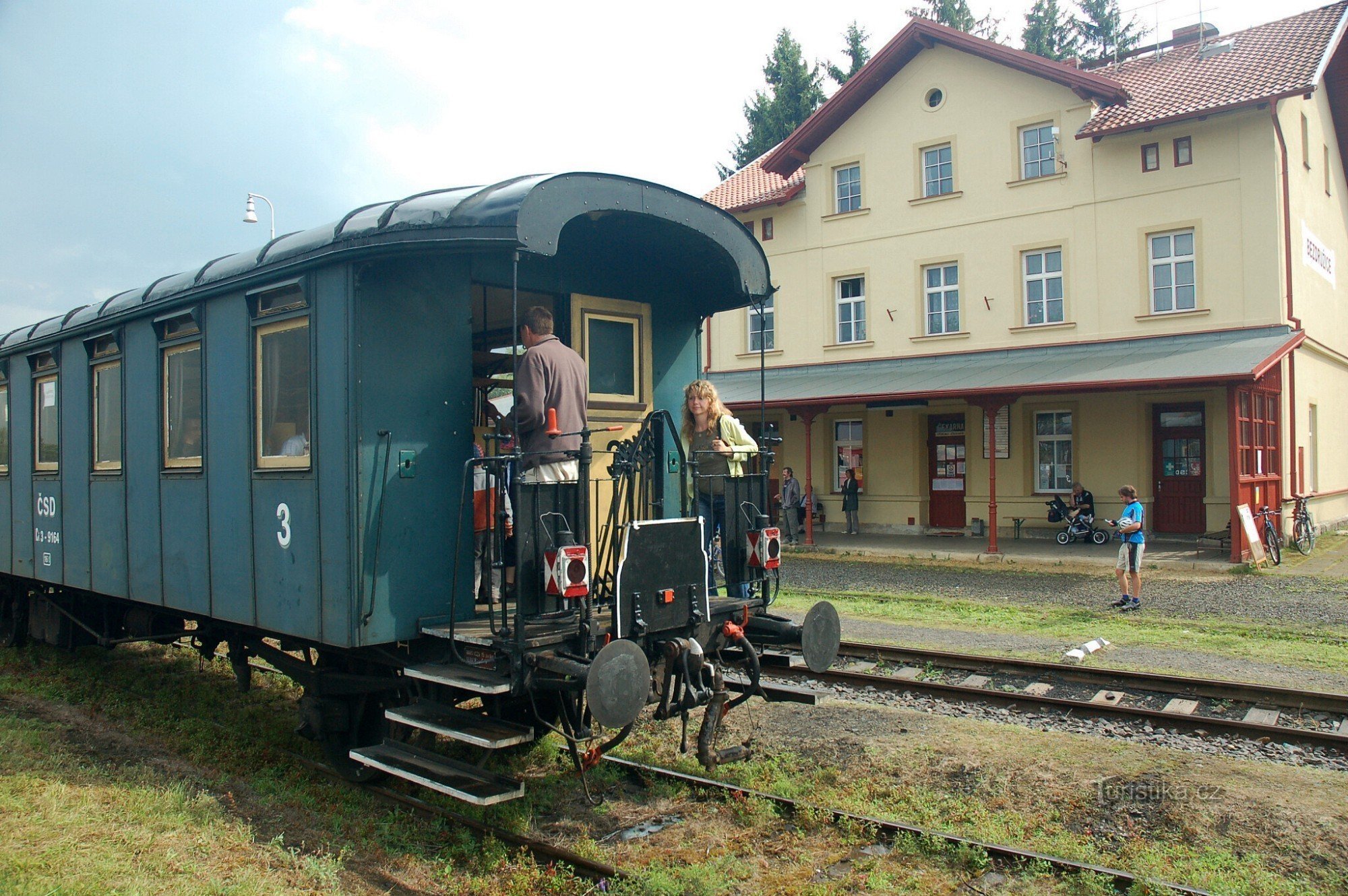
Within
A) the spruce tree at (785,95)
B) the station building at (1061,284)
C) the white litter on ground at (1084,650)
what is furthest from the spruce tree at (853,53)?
the white litter on ground at (1084,650)

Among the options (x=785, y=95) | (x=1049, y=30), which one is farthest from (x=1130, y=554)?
(x=1049, y=30)

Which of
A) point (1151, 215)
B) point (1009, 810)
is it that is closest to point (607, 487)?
point (1009, 810)

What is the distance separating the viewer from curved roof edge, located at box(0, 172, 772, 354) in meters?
4.61

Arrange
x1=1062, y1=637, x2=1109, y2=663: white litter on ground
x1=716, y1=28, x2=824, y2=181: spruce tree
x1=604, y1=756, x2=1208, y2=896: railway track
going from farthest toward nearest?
x1=716, y1=28, x2=824, y2=181: spruce tree, x1=1062, y1=637, x2=1109, y2=663: white litter on ground, x1=604, y1=756, x2=1208, y2=896: railway track

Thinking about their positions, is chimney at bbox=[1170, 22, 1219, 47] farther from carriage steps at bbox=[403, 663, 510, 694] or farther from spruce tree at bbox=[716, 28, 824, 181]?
carriage steps at bbox=[403, 663, 510, 694]

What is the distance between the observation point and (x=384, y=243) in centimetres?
470

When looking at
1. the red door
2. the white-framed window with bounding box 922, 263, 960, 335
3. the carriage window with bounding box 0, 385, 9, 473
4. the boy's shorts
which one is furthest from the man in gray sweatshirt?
the white-framed window with bounding box 922, 263, 960, 335

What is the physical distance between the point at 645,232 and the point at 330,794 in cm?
372

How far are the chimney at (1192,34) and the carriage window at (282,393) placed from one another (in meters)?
23.3

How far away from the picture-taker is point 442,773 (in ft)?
14.8

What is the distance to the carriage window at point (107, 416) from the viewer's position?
23.2ft

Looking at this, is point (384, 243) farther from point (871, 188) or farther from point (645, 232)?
point (871, 188)

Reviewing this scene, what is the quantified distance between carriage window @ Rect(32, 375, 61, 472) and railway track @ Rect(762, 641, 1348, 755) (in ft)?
20.5

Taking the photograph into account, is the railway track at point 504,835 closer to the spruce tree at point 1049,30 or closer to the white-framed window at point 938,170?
the white-framed window at point 938,170
